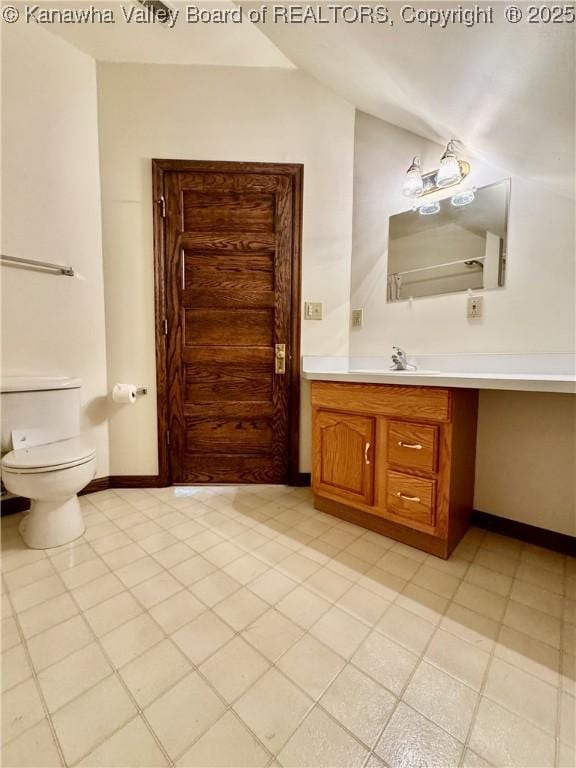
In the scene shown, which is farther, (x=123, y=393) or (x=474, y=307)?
(x=123, y=393)

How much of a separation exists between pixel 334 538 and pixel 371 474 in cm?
35

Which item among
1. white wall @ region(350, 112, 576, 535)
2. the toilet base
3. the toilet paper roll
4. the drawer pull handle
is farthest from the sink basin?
the toilet base

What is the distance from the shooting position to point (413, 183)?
1.66 metres

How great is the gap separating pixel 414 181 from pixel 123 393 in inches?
78.2

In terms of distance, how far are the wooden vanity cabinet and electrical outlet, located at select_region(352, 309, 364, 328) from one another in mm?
586

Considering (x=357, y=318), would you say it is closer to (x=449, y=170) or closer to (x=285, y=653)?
(x=449, y=170)

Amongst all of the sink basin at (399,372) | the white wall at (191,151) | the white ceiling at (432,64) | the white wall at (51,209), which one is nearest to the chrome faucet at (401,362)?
the sink basin at (399,372)

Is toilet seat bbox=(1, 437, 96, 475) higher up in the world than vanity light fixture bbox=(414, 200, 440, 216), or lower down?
lower down

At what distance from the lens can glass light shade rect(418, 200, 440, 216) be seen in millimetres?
1658

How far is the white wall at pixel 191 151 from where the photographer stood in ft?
5.95

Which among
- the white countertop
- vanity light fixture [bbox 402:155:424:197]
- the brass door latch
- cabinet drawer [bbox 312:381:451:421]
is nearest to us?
the white countertop

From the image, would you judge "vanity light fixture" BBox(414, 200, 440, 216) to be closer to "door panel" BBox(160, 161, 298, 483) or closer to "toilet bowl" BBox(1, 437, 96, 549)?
"door panel" BBox(160, 161, 298, 483)

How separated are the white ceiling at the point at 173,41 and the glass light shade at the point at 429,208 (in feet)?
3.75

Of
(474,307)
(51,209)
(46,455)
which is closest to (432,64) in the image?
(474,307)
